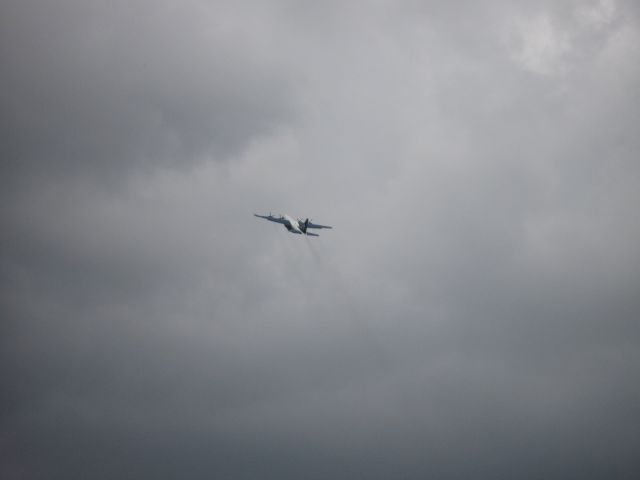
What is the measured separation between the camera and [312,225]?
146000 millimetres

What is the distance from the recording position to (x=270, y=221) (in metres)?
142

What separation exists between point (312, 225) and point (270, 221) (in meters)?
11.6
